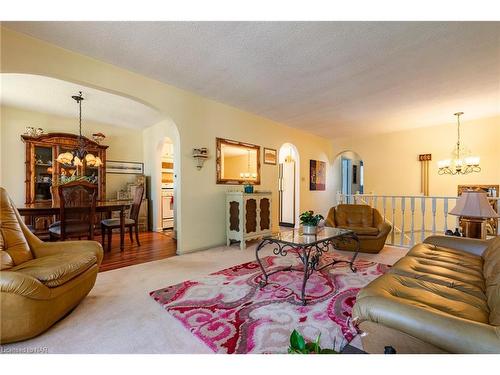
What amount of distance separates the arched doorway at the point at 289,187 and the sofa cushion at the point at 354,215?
6.35 ft

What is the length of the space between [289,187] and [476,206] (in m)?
4.34

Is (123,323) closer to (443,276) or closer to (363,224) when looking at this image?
(443,276)

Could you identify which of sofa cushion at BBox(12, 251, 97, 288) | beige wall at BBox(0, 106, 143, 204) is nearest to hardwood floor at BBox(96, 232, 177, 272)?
sofa cushion at BBox(12, 251, 97, 288)

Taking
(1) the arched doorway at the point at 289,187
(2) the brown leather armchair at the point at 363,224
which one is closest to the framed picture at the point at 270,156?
(1) the arched doorway at the point at 289,187

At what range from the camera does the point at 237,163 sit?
4.63 m

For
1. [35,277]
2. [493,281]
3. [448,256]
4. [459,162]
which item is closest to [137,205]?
[35,277]

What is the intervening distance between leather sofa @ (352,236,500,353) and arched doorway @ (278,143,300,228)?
166 inches

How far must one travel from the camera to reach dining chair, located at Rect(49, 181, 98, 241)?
10.4ft

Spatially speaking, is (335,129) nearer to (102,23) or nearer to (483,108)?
(483,108)

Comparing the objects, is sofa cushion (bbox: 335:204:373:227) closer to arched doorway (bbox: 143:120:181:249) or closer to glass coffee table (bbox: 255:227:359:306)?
glass coffee table (bbox: 255:227:359:306)

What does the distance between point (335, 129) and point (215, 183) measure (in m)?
3.53

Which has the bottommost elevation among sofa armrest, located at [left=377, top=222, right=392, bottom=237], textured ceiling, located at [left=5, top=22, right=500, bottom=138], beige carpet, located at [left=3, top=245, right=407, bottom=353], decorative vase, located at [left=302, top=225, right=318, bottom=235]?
beige carpet, located at [left=3, top=245, right=407, bottom=353]

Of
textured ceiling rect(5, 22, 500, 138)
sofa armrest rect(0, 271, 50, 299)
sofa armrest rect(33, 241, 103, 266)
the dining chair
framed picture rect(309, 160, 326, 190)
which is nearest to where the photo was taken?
sofa armrest rect(0, 271, 50, 299)
